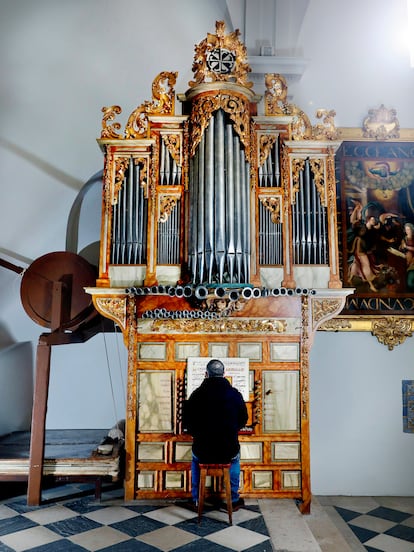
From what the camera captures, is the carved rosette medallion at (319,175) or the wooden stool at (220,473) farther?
the carved rosette medallion at (319,175)

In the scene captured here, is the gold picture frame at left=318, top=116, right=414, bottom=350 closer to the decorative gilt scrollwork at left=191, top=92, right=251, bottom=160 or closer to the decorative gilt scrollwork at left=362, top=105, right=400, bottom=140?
the decorative gilt scrollwork at left=362, top=105, right=400, bottom=140

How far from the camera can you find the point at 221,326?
6.28 meters

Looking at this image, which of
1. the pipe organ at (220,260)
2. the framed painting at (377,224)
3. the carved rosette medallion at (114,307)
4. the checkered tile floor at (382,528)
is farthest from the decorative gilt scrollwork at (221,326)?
the checkered tile floor at (382,528)

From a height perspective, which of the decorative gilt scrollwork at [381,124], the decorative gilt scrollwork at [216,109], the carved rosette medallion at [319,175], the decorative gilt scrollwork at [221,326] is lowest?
the decorative gilt scrollwork at [221,326]

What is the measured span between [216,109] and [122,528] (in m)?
4.96

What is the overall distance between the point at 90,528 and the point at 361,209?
5.66 m

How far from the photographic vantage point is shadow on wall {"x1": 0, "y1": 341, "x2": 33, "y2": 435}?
7551 mm

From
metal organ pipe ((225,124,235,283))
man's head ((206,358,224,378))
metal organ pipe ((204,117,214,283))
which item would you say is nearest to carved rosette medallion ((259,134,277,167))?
metal organ pipe ((225,124,235,283))

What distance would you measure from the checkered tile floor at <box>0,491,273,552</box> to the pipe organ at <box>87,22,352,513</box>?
0.42m

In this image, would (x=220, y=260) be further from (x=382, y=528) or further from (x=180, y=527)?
(x=382, y=528)

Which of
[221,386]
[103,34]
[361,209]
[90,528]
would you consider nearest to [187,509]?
[90,528]

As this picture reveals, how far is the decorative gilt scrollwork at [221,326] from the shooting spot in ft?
20.6

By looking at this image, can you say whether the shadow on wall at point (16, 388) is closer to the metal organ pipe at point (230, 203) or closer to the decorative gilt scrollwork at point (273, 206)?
the metal organ pipe at point (230, 203)

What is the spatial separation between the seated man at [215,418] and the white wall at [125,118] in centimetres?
244
